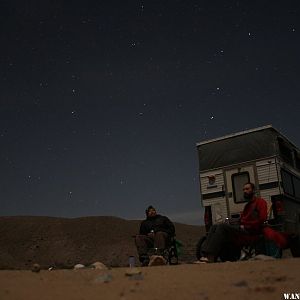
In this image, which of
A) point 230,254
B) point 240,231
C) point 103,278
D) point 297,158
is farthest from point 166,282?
point 297,158

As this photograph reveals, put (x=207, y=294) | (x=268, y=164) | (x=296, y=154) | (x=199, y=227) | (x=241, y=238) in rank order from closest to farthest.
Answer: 1. (x=207, y=294)
2. (x=241, y=238)
3. (x=268, y=164)
4. (x=296, y=154)
5. (x=199, y=227)

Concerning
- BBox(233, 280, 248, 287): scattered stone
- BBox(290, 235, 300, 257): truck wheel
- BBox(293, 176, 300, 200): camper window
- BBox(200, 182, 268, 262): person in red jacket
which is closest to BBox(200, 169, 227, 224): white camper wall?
BBox(293, 176, 300, 200): camper window

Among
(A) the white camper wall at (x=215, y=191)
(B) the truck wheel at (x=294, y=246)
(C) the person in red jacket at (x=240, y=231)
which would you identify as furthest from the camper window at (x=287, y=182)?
(B) the truck wheel at (x=294, y=246)

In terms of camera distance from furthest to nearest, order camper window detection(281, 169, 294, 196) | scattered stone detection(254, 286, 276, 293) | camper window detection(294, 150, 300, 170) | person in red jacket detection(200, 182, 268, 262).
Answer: camper window detection(294, 150, 300, 170) < camper window detection(281, 169, 294, 196) < person in red jacket detection(200, 182, 268, 262) < scattered stone detection(254, 286, 276, 293)

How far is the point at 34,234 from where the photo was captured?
23.1m

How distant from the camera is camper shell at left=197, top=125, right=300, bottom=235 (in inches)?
386

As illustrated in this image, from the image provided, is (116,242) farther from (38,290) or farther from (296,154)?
(38,290)

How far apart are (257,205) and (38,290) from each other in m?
3.71

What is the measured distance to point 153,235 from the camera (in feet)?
27.9

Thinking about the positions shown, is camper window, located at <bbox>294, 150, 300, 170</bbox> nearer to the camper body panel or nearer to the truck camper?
the truck camper

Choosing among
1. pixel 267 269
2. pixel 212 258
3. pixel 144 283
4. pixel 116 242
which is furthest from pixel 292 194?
pixel 116 242

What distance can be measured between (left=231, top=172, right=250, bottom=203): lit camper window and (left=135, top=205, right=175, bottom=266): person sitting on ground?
88.3 inches

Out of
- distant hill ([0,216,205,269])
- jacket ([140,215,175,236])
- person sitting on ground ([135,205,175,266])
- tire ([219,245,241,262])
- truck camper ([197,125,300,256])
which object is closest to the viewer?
tire ([219,245,241,262])

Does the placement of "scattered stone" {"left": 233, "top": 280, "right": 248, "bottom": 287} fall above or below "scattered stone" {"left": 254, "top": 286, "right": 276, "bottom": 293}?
above
